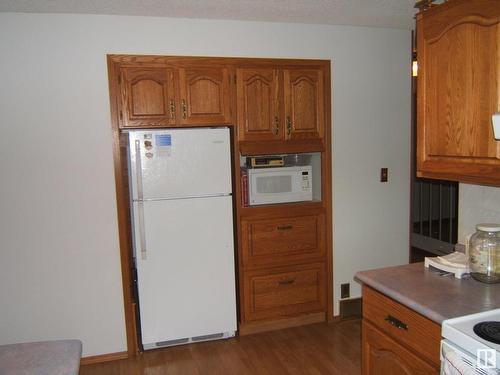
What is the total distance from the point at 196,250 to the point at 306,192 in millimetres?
1016

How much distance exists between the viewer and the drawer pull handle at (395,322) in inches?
71.3

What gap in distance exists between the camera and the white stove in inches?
51.9

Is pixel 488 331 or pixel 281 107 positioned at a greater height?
pixel 281 107

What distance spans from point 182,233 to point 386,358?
1.68 m

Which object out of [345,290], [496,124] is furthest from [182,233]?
[496,124]

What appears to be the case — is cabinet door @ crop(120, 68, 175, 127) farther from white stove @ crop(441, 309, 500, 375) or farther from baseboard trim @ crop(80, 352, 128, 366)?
white stove @ crop(441, 309, 500, 375)

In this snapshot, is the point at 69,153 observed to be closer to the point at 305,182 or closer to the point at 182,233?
the point at 182,233

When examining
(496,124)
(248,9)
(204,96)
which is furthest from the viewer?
(204,96)

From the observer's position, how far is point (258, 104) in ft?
10.5

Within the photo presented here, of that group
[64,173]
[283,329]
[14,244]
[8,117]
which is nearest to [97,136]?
[64,173]

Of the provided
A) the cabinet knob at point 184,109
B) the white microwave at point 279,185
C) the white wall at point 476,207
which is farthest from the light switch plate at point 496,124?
the cabinet knob at point 184,109

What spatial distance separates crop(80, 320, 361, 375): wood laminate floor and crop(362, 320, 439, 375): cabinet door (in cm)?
86

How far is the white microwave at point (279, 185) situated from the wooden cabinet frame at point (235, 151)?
7cm

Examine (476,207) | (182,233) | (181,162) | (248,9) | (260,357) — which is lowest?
(260,357)
